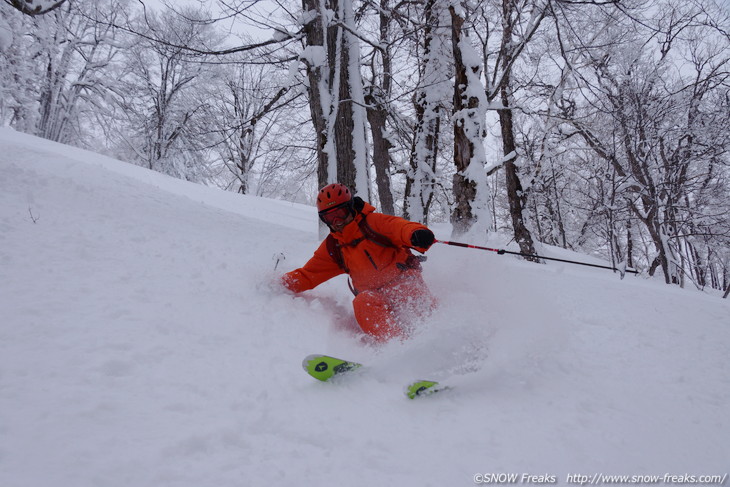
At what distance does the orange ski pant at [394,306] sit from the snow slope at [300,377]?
0.52 ft

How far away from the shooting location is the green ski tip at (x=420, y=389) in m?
2.10

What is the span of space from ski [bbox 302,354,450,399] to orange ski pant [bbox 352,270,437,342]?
2.03 ft

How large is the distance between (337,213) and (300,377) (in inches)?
60.8

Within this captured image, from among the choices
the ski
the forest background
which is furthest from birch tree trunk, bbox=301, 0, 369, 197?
the ski

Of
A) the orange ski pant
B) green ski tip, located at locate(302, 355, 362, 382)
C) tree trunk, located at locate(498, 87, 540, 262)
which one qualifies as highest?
tree trunk, located at locate(498, 87, 540, 262)

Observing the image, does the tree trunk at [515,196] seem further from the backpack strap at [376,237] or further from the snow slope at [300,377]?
the backpack strap at [376,237]

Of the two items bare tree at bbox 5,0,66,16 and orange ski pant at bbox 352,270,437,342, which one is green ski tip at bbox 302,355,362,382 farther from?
bare tree at bbox 5,0,66,16

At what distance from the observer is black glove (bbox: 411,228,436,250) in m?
3.03

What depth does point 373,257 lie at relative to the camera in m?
3.34

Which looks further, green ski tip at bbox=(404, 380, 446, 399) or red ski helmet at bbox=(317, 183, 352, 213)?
red ski helmet at bbox=(317, 183, 352, 213)

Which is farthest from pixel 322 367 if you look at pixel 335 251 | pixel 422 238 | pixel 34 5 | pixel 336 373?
pixel 34 5

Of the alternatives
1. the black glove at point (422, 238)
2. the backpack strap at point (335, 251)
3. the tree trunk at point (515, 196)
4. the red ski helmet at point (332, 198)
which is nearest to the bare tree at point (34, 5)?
the red ski helmet at point (332, 198)

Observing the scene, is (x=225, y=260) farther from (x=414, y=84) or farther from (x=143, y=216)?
(x=414, y=84)

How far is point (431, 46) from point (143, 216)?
673cm
